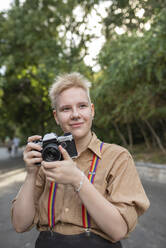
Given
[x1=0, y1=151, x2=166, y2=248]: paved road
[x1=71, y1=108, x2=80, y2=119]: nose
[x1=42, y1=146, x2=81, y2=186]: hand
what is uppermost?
[x1=71, y1=108, x2=80, y2=119]: nose

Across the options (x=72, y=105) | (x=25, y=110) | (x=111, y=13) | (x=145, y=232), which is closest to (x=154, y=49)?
(x=111, y=13)

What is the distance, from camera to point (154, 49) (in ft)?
20.9

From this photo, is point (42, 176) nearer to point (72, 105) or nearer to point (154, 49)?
point (72, 105)

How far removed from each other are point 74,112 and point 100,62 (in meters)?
3.77

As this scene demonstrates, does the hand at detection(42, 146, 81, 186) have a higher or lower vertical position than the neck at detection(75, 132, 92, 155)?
lower

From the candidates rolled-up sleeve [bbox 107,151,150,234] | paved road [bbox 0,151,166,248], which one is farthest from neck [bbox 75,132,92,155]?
paved road [bbox 0,151,166,248]

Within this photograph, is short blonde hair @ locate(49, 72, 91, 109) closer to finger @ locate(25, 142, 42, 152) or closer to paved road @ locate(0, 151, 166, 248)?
finger @ locate(25, 142, 42, 152)

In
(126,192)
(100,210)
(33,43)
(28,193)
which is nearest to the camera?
(100,210)

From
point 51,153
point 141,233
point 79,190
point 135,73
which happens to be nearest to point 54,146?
point 51,153

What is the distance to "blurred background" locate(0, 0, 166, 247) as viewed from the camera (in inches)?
190

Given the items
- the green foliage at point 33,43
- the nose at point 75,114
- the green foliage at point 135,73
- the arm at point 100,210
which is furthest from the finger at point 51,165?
the green foliage at point 33,43

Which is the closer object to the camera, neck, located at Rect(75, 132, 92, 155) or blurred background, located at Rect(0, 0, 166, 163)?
neck, located at Rect(75, 132, 92, 155)

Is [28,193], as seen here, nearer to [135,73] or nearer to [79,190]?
[79,190]

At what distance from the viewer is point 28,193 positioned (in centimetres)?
147
